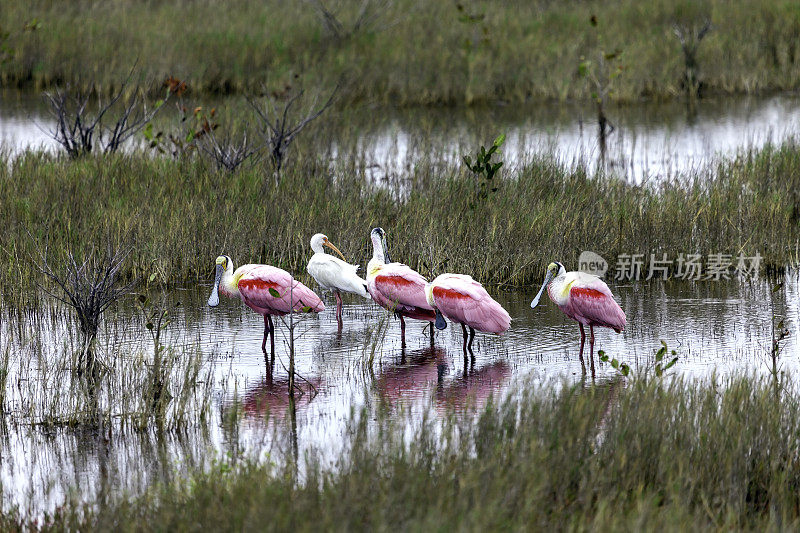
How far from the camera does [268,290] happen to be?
28.0ft

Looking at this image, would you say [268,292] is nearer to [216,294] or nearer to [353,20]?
[216,294]

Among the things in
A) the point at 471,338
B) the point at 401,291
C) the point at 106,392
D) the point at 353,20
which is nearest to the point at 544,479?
the point at 106,392

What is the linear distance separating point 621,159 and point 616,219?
5.13 meters

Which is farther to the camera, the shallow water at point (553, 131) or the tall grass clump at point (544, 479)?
the shallow water at point (553, 131)

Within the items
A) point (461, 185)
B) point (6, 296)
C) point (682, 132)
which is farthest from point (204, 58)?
point (6, 296)

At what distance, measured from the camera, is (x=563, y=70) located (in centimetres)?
2189

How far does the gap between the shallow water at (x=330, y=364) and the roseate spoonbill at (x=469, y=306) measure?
9.4 inches

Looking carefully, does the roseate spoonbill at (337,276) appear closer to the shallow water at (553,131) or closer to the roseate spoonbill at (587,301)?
the roseate spoonbill at (587,301)

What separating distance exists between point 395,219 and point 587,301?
12.4 ft

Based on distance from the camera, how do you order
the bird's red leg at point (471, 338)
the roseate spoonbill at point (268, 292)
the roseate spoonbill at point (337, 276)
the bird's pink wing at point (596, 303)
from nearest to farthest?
the bird's pink wing at point (596, 303), the bird's red leg at point (471, 338), the roseate spoonbill at point (268, 292), the roseate spoonbill at point (337, 276)

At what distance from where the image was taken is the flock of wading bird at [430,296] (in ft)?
27.0

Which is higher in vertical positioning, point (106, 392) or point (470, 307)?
point (470, 307)

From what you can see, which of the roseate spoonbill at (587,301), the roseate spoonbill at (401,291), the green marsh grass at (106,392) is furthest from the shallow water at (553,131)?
the green marsh grass at (106,392)

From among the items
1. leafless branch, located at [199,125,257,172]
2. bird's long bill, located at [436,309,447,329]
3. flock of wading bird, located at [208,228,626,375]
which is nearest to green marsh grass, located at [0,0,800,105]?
leafless branch, located at [199,125,257,172]
